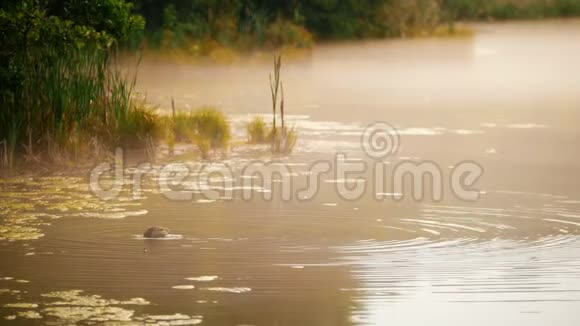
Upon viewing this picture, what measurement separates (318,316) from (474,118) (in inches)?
440

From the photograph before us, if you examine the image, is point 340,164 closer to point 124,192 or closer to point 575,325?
point 124,192

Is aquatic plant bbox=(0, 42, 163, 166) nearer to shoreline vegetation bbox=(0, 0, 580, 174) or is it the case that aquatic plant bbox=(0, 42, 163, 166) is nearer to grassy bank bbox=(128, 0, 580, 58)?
shoreline vegetation bbox=(0, 0, 580, 174)

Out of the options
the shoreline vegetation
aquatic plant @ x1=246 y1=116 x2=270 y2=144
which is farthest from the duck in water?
aquatic plant @ x1=246 y1=116 x2=270 y2=144

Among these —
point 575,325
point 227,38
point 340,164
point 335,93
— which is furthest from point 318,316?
point 227,38

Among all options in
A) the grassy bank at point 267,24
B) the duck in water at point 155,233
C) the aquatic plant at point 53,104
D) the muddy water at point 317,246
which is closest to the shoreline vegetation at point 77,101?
the aquatic plant at point 53,104

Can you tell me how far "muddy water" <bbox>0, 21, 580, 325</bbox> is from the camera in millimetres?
6242

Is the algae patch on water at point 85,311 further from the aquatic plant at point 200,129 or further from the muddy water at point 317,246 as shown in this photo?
the aquatic plant at point 200,129

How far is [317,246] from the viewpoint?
779cm

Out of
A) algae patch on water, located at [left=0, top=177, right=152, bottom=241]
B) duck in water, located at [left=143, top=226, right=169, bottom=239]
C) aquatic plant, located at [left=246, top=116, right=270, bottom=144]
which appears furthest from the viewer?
aquatic plant, located at [left=246, top=116, right=270, bottom=144]

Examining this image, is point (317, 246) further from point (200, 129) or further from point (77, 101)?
point (200, 129)

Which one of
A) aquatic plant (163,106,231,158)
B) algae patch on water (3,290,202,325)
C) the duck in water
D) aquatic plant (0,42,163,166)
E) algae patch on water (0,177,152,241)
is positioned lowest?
algae patch on water (0,177,152,241)

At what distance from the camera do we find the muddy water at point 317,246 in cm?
624

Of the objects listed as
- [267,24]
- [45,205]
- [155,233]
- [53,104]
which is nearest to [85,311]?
[155,233]

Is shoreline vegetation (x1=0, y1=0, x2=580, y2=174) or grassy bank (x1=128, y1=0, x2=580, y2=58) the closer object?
shoreline vegetation (x1=0, y1=0, x2=580, y2=174)
